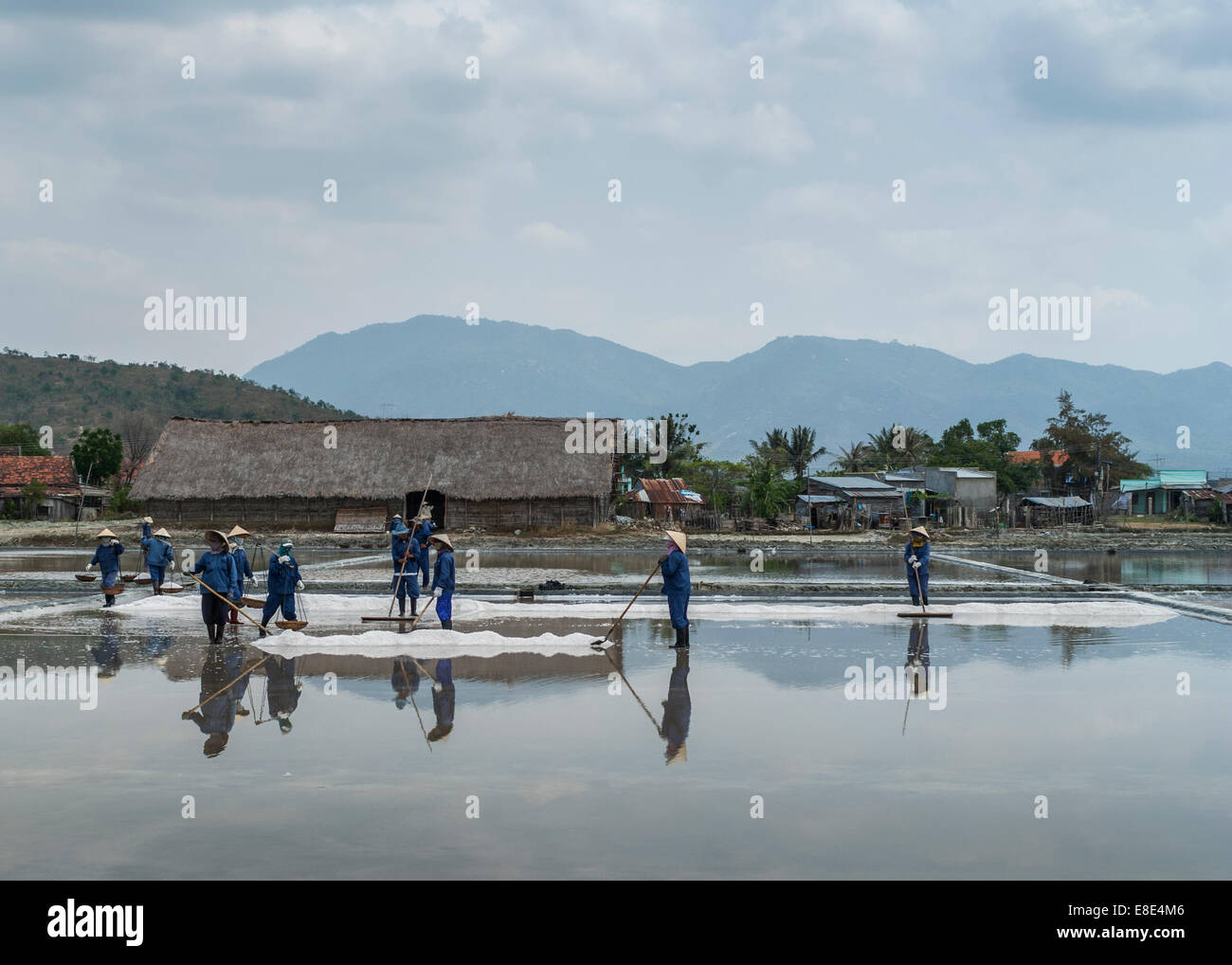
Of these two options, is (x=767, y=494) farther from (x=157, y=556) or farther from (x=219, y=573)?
(x=219, y=573)

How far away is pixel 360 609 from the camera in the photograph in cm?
1644

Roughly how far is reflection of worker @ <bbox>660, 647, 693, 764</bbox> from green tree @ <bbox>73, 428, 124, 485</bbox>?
4933 centimetres

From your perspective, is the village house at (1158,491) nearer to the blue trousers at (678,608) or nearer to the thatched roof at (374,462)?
the thatched roof at (374,462)

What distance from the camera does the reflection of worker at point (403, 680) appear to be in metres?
9.54

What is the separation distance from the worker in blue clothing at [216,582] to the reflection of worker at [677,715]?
5.77 m

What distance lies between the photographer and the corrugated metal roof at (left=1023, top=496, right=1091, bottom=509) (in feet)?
180

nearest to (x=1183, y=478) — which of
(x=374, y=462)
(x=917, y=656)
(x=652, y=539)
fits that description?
(x=652, y=539)

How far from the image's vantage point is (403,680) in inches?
412

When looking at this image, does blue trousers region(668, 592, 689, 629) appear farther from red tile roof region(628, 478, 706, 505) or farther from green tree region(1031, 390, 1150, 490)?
green tree region(1031, 390, 1150, 490)

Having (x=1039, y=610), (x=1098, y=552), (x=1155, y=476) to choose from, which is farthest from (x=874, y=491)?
(x=1039, y=610)

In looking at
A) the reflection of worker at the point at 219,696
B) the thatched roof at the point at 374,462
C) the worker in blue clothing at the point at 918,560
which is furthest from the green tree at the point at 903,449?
the reflection of worker at the point at 219,696

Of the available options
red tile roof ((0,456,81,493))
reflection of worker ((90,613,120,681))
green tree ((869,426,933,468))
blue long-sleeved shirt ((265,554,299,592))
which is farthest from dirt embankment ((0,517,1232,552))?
green tree ((869,426,933,468))

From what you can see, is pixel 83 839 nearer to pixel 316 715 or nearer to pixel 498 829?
Result: pixel 498 829

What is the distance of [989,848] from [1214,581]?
21.0 metres
